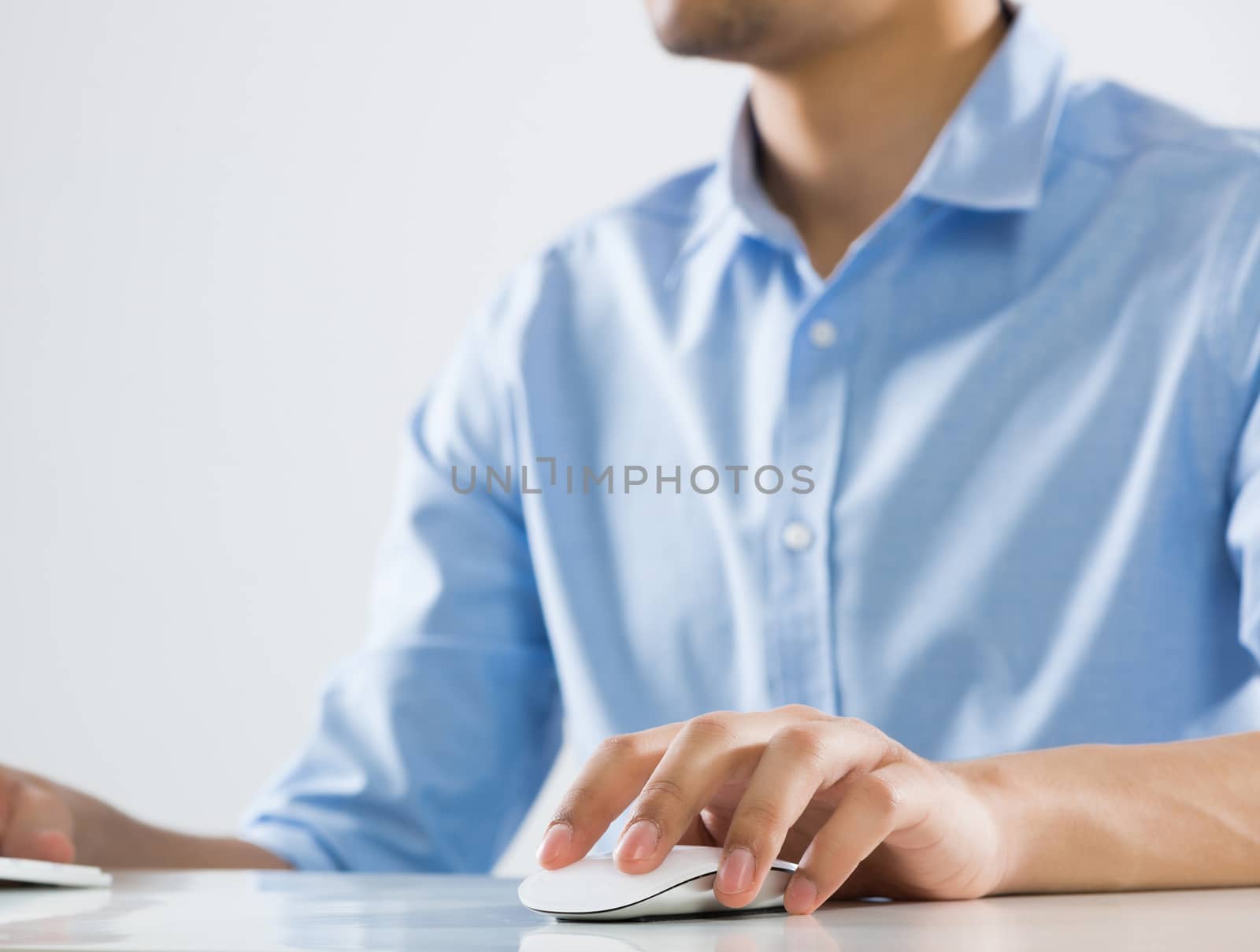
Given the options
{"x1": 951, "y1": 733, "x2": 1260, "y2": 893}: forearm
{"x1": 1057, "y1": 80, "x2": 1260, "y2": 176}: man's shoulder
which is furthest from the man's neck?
{"x1": 951, "y1": 733, "x2": 1260, "y2": 893}: forearm

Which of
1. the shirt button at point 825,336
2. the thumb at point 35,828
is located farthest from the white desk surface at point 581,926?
the shirt button at point 825,336

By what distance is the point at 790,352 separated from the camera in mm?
1043

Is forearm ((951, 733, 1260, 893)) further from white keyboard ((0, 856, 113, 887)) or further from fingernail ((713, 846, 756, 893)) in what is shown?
white keyboard ((0, 856, 113, 887))

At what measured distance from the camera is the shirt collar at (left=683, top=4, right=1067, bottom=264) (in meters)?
1.03

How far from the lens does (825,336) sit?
1038 mm

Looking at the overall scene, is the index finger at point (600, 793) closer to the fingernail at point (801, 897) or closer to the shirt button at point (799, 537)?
the fingernail at point (801, 897)

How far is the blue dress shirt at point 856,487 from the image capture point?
3.05ft

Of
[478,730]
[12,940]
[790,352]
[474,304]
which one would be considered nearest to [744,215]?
[790,352]

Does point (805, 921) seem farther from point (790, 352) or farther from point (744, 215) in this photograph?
point (744, 215)

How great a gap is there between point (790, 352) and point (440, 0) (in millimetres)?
1742

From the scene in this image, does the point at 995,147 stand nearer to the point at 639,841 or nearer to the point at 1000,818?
the point at 1000,818

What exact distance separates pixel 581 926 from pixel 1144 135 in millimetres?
882

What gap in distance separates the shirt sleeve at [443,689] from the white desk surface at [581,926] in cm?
48

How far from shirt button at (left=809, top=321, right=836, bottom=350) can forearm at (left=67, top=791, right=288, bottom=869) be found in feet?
1.99
